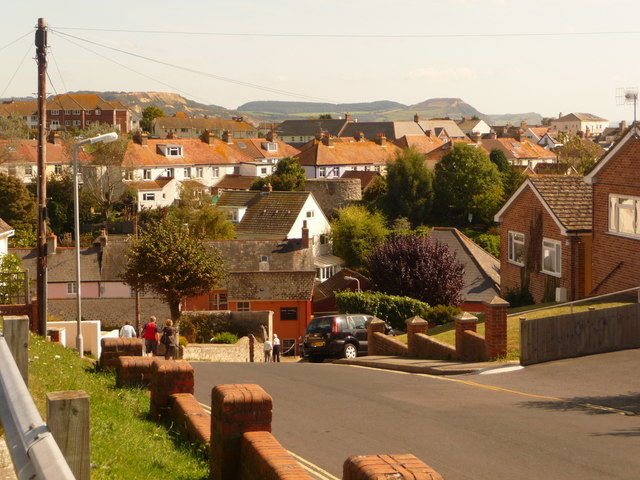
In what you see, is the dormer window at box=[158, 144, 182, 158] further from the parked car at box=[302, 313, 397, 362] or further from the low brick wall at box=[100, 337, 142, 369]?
the low brick wall at box=[100, 337, 142, 369]

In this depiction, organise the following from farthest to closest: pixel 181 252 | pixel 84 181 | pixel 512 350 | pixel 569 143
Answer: pixel 569 143 < pixel 84 181 < pixel 181 252 < pixel 512 350

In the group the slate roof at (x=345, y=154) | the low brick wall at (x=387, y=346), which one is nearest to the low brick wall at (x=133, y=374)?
the low brick wall at (x=387, y=346)

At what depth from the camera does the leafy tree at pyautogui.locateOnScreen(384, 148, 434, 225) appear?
88.8 meters

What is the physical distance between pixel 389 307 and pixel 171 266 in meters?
10.2

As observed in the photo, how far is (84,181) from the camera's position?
93.0m

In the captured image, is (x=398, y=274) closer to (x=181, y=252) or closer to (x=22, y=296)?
(x=181, y=252)

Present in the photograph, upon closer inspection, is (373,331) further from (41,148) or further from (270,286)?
(270,286)

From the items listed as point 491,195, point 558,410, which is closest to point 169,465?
point 558,410

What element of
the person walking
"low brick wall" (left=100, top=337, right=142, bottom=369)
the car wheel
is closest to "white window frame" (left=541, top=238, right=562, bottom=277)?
the car wheel

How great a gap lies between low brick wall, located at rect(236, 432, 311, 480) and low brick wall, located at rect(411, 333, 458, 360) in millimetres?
15949

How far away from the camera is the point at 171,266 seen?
3897cm

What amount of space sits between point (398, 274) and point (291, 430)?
31.3 m

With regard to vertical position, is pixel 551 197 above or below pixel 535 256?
above

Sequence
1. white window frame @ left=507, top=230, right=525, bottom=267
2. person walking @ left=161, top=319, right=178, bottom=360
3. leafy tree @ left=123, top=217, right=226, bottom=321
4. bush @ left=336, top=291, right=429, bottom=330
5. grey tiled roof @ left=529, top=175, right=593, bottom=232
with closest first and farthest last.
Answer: person walking @ left=161, top=319, right=178, bottom=360
grey tiled roof @ left=529, top=175, right=593, bottom=232
white window frame @ left=507, top=230, right=525, bottom=267
leafy tree @ left=123, top=217, right=226, bottom=321
bush @ left=336, top=291, right=429, bottom=330
